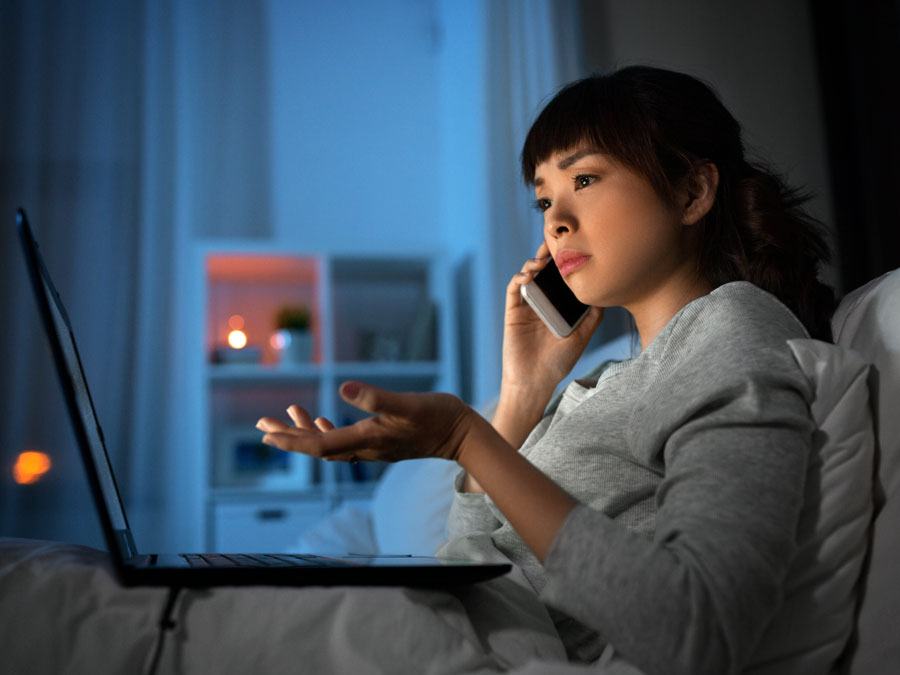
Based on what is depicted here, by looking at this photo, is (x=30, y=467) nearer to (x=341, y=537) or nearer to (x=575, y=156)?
(x=341, y=537)

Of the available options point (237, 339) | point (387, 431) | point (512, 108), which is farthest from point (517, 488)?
point (237, 339)

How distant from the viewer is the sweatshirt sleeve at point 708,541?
56cm

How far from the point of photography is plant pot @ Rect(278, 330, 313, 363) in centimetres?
303

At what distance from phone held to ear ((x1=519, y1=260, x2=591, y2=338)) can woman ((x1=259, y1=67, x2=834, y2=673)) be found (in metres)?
0.02

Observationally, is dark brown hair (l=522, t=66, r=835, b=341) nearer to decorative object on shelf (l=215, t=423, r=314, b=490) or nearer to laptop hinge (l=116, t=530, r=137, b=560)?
laptop hinge (l=116, t=530, r=137, b=560)

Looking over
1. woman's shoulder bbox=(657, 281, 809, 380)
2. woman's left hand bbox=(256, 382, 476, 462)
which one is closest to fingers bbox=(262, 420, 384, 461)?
woman's left hand bbox=(256, 382, 476, 462)

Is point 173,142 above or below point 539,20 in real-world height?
below

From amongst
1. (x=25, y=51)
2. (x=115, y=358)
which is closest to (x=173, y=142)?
(x=25, y=51)

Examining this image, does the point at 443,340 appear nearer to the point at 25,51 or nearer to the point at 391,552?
the point at 391,552

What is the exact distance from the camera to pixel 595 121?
101cm

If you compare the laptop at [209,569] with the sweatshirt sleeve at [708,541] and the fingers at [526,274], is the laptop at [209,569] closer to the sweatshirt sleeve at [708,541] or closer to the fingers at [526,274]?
the sweatshirt sleeve at [708,541]

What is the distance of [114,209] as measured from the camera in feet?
10.2

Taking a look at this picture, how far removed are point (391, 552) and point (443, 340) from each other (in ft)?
5.18

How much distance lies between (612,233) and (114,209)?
8.61 ft
